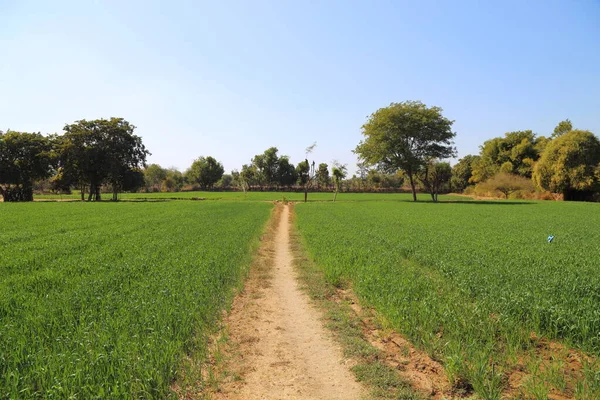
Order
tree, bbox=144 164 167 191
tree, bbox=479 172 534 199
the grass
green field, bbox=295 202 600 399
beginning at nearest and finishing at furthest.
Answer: the grass < green field, bbox=295 202 600 399 < tree, bbox=479 172 534 199 < tree, bbox=144 164 167 191

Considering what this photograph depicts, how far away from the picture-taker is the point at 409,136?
55906 mm

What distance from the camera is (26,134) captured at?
63.8 m

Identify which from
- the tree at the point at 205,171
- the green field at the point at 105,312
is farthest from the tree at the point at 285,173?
the green field at the point at 105,312

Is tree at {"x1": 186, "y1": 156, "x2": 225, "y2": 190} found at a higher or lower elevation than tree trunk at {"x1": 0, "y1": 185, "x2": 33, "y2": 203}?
higher

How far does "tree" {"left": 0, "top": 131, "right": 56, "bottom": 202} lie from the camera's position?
59844 millimetres

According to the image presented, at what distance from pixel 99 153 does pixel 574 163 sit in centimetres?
8466

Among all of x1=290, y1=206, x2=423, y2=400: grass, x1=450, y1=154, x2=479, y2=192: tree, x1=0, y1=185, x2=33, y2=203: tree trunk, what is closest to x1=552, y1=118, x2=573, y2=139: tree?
x1=450, y1=154, x2=479, y2=192: tree

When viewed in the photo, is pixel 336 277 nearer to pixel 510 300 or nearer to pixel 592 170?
pixel 510 300

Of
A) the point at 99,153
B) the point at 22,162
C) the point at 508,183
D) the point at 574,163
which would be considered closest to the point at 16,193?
the point at 22,162

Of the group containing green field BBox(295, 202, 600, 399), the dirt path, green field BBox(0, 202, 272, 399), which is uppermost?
green field BBox(0, 202, 272, 399)

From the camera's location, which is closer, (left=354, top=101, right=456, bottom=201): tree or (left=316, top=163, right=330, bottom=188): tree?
(left=354, top=101, right=456, bottom=201): tree

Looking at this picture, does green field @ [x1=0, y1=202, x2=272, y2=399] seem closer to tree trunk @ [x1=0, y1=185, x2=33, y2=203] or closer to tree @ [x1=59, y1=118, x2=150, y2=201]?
tree @ [x1=59, y1=118, x2=150, y2=201]

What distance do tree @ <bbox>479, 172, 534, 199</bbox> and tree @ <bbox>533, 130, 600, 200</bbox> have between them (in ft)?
38.9

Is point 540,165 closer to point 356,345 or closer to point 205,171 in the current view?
point 356,345
